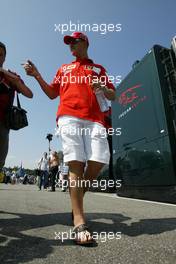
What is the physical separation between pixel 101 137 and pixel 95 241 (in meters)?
1.01

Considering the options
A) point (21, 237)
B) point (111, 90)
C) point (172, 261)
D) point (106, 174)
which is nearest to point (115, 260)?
point (172, 261)

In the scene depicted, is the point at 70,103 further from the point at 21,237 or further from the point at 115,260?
the point at 115,260

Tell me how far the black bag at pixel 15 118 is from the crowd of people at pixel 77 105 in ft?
0.18

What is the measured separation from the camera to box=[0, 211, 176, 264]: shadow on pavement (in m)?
2.30

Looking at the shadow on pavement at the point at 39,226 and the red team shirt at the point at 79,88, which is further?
the red team shirt at the point at 79,88

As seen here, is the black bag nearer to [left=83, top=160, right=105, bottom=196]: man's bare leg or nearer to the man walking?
the man walking

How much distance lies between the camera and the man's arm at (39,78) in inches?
133

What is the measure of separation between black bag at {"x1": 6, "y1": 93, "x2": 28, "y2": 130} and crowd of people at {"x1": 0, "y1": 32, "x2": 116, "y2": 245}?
54mm

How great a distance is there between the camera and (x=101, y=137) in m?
3.26

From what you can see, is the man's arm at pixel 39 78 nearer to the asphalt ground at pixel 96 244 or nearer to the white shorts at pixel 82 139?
the white shorts at pixel 82 139

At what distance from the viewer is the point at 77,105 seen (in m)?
3.25

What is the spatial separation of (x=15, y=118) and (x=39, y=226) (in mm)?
1142

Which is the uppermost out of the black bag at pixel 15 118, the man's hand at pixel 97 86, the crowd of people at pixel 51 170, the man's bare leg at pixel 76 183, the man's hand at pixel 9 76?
the crowd of people at pixel 51 170
